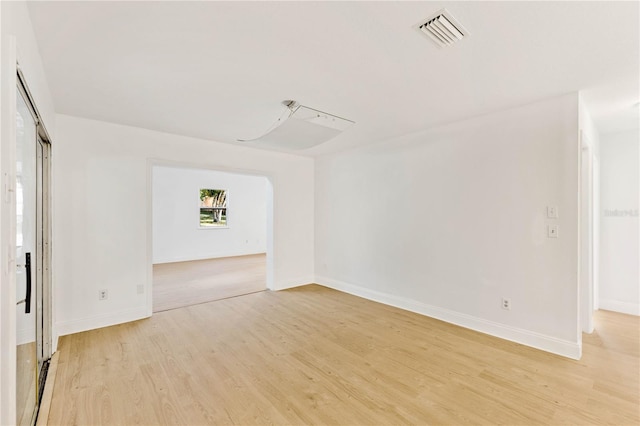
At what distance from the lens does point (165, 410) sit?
6.43 feet

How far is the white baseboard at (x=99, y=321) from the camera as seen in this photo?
316cm

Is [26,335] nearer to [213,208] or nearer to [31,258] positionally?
[31,258]

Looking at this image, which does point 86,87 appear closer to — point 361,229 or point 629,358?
point 361,229

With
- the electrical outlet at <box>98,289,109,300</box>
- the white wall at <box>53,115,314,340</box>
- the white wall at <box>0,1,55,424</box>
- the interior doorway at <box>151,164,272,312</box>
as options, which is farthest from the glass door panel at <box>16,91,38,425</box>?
the interior doorway at <box>151,164,272,312</box>

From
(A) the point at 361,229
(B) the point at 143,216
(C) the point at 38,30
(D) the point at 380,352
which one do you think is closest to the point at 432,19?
(C) the point at 38,30

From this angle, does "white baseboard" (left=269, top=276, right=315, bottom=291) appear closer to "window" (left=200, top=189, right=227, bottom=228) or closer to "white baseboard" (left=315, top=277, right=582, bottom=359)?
"white baseboard" (left=315, top=277, right=582, bottom=359)

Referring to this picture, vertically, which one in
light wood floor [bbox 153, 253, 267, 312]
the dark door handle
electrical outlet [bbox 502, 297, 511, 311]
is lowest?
light wood floor [bbox 153, 253, 267, 312]

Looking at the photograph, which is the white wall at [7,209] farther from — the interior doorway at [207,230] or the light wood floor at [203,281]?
the interior doorway at [207,230]

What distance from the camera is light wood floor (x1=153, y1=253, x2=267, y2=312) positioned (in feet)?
14.8

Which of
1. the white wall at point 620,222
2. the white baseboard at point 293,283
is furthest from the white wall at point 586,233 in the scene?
the white baseboard at point 293,283

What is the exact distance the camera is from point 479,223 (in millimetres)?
3275

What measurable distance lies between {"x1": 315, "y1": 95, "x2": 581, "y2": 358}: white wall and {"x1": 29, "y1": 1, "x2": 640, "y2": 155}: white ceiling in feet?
1.31

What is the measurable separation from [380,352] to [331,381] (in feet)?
2.20

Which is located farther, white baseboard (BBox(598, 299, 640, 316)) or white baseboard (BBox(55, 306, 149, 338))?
white baseboard (BBox(598, 299, 640, 316))
